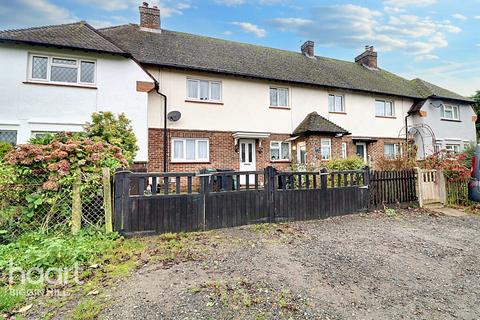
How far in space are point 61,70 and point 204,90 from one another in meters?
6.13

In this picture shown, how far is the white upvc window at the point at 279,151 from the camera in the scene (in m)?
14.2

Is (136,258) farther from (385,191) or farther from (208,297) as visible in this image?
(385,191)

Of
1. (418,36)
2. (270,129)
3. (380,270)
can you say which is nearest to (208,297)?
(380,270)

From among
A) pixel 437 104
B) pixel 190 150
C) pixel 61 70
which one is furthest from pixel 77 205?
pixel 437 104

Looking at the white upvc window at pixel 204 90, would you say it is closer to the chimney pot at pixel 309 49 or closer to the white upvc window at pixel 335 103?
the white upvc window at pixel 335 103

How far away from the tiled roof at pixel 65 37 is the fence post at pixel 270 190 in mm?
8178

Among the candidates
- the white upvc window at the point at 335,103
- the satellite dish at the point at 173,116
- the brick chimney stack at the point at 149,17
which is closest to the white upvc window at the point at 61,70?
the satellite dish at the point at 173,116

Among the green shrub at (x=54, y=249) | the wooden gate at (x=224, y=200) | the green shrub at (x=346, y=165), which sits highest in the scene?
the green shrub at (x=346, y=165)

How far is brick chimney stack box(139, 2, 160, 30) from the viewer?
14.5 metres

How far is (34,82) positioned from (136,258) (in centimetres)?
950

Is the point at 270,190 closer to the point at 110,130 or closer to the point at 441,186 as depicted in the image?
the point at 110,130

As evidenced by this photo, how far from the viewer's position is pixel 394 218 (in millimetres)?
7250

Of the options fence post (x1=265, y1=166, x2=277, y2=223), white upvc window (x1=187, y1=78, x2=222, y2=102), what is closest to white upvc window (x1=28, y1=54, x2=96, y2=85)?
white upvc window (x1=187, y1=78, x2=222, y2=102)

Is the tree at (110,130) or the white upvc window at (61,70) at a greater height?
the white upvc window at (61,70)
